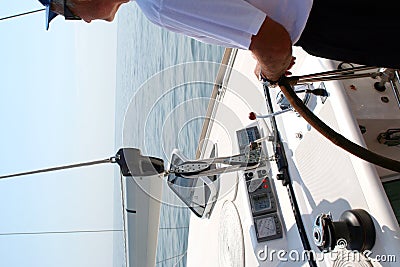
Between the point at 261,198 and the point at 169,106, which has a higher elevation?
the point at 169,106

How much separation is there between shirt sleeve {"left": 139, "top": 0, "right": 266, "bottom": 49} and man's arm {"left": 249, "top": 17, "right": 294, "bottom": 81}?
0.06ft

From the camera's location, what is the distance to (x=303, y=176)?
149 centimetres

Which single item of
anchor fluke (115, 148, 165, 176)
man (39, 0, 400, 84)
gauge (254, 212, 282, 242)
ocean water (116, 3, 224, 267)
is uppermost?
ocean water (116, 3, 224, 267)

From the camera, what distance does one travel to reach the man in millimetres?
890

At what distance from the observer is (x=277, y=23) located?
37.0 inches

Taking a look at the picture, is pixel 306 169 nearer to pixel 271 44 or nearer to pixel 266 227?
pixel 266 227

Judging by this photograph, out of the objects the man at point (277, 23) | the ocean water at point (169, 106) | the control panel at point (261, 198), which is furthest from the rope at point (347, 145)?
the control panel at point (261, 198)

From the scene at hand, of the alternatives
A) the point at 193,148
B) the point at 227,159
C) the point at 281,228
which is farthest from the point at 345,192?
the point at 193,148

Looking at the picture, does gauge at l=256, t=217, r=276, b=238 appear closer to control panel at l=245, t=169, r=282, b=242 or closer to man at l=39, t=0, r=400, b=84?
control panel at l=245, t=169, r=282, b=242

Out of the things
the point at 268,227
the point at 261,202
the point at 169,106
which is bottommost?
the point at 268,227

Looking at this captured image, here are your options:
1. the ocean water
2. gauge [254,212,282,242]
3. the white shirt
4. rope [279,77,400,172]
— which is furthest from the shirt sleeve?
gauge [254,212,282,242]

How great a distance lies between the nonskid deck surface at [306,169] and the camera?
3.81 feet

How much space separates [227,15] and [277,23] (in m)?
0.12

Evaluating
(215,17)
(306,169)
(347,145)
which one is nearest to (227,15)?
(215,17)
